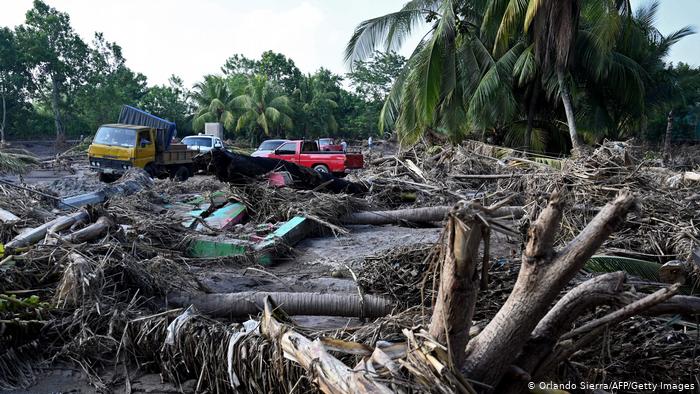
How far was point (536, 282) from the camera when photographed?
6.51ft

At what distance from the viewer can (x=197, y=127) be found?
44812 mm

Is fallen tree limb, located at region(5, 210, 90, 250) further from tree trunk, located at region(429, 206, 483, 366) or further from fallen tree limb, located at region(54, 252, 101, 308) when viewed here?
tree trunk, located at region(429, 206, 483, 366)

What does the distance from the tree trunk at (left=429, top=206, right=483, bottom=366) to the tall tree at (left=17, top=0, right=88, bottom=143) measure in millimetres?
41282

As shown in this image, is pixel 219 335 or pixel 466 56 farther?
pixel 466 56

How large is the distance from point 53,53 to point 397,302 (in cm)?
4080

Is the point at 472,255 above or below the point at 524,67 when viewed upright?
below

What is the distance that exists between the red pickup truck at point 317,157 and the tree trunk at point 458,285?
17396 millimetres

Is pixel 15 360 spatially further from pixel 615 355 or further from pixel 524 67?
pixel 524 67

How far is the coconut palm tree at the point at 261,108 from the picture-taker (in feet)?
147

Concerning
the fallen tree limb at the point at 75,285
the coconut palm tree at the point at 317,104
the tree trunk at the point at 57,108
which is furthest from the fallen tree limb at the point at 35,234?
the coconut palm tree at the point at 317,104

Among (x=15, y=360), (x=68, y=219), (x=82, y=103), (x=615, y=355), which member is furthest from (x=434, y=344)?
(x=82, y=103)

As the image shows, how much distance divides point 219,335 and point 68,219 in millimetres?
3890

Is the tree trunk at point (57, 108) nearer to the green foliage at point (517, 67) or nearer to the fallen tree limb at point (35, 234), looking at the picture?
the green foliage at point (517, 67)

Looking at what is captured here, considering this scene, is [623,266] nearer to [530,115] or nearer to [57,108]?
[530,115]
